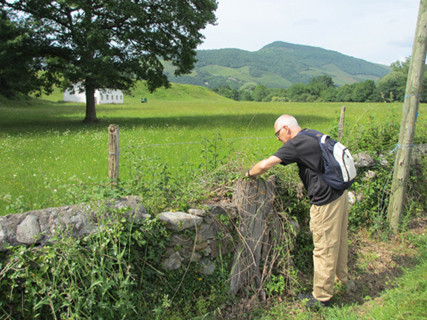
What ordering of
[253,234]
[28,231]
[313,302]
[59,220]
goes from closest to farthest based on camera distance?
[28,231]
[59,220]
[313,302]
[253,234]

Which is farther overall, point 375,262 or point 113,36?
point 113,36

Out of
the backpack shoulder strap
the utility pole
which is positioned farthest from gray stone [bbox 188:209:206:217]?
the utility pole

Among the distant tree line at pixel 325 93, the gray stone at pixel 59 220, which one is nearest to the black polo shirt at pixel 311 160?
the gray stone at pixel 59 220

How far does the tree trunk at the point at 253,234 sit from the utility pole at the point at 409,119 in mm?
2962

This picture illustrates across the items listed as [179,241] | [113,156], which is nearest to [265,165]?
[179,241]

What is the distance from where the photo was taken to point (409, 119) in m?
6.02

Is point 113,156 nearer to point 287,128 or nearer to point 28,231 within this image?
point 28,231

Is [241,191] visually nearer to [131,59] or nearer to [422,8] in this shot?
[422,8]

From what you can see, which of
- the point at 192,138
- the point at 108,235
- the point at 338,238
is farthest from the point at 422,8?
the point at 192,138

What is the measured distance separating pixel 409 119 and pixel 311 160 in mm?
3267

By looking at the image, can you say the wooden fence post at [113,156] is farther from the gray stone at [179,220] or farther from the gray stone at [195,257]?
the gray stone at [195,257]

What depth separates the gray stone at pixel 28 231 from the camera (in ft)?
10.9

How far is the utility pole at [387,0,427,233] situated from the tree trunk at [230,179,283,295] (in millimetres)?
2962

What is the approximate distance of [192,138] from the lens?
47.2 ft
